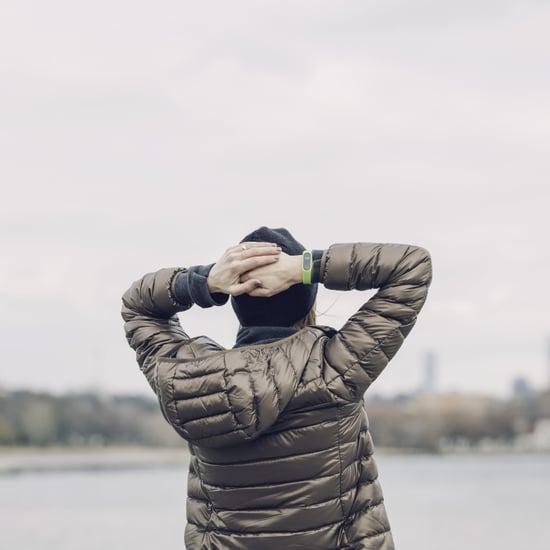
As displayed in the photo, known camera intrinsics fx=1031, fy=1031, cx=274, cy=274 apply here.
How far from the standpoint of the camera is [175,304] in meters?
2.40

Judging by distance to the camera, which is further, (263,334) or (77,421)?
(77,421)

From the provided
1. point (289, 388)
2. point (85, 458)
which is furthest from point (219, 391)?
point (85, 458)

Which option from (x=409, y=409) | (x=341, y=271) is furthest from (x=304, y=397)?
(x=409, y=409)

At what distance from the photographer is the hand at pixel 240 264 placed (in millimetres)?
2189

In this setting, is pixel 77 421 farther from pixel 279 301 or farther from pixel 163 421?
pixel 279 301

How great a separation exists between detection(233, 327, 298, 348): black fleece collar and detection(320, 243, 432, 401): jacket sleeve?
136 millimetres

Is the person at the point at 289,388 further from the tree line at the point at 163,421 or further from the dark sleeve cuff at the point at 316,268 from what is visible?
the tree line at the point at 163,421

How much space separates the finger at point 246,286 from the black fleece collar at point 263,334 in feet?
0.40

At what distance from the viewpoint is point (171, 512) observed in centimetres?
3672

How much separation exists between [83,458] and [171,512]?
43.1 m

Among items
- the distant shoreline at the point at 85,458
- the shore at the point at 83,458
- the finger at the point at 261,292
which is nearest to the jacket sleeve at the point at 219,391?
the finger at the point at 261,292

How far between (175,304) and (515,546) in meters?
23.8

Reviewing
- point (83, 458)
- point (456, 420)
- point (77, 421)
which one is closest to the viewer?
point (77, 421)

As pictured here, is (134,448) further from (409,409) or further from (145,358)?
(145,358)
